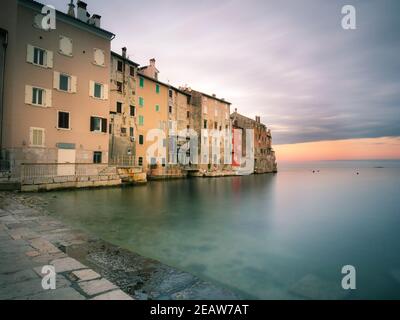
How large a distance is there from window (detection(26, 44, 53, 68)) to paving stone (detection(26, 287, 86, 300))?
21996mm

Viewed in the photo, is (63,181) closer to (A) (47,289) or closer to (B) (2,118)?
(B) (2,118)

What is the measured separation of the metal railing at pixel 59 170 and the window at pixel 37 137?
215 cm

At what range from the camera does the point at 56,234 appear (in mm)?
6223

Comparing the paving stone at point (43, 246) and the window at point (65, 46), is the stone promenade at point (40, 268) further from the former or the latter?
the window at point (65, 46)

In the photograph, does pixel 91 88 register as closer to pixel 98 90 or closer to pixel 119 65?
pixel 98 90

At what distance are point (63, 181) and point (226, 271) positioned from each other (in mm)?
17242

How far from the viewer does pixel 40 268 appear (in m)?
3.88

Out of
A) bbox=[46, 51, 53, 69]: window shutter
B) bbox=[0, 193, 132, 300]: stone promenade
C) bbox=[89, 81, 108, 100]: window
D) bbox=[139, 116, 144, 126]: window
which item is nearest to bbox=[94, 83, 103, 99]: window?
bbox=[89, 81, 108, 100]: window

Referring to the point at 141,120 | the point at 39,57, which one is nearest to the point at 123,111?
the point at 141,120

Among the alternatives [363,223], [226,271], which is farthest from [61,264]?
[363,223]

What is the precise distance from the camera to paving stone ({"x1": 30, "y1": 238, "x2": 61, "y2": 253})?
4.78 metres

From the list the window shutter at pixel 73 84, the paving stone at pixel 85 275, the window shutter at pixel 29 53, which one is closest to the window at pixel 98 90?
the window shutter at pixel 73 84

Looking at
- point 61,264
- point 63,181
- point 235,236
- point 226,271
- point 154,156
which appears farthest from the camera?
point 154,156

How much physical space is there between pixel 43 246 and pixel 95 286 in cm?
242
